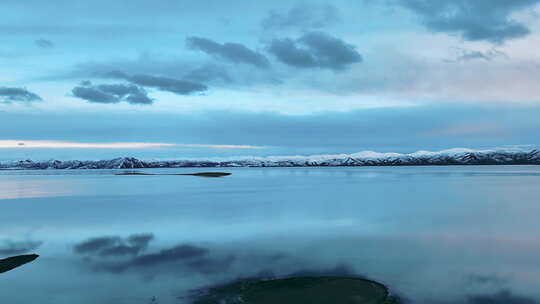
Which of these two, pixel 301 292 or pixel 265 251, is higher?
pixel 301 292

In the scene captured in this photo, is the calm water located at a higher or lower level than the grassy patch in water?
lower

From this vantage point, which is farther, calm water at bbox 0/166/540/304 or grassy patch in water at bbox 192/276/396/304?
calm water at bbox 0/166/540/304

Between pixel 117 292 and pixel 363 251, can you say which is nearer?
pixel 117 292

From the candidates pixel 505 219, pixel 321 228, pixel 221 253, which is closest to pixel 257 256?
pixel 221 253

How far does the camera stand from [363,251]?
2030cm

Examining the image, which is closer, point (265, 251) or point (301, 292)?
point (301, 292)

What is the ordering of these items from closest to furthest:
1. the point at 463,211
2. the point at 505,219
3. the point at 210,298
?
1. the point at 210,298
2. the point at 505,219
3. the point at 463,211

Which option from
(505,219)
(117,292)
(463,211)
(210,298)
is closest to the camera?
(210,298)

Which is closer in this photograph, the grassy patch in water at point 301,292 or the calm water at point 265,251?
the grassy patch in water at point 301,292

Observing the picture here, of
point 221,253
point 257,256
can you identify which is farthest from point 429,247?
point 221,253

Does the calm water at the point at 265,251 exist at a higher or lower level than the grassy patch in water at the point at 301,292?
lower

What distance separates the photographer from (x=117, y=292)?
14.0 meters

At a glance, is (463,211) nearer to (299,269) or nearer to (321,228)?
(321,228)

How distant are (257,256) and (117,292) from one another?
7.24m
